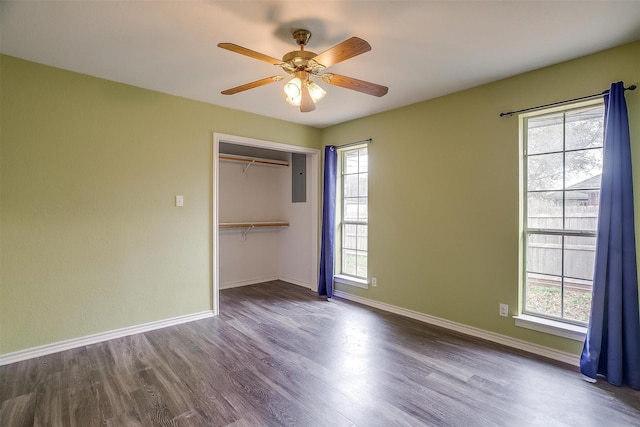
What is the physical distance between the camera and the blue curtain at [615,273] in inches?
91.2

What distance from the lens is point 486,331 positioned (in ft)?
10.5

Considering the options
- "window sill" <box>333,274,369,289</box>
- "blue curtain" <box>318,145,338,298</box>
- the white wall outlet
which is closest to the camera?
the white wall outlet

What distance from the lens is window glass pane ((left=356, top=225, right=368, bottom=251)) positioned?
177 inches

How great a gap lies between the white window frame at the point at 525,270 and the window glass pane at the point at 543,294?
33 mm

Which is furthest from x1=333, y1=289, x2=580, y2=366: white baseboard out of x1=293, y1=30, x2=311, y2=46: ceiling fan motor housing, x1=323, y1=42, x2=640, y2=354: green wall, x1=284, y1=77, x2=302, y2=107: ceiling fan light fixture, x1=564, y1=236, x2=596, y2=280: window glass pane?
x1=293, y1=30, x2=311, y2=46: ceiling fan motor housing

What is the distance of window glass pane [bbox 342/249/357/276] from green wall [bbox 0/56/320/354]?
1.98 meters

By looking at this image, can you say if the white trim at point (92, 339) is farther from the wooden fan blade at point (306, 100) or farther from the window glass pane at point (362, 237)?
the wooden fan blade at point (306, 100)

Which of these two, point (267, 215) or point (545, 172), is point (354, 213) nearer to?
point (267, 215)

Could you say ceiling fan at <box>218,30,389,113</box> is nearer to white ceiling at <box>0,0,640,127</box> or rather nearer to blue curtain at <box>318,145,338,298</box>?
white ceiling at <box>0,0,640,127</box>

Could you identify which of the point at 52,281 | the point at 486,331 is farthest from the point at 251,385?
the point at 486,331

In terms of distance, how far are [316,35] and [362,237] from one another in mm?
2853

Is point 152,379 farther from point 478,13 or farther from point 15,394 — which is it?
point 478,13

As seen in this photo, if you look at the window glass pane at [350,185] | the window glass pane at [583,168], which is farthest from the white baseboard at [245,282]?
the window glass pane at [583,168]

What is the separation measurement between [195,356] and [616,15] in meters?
4.07
